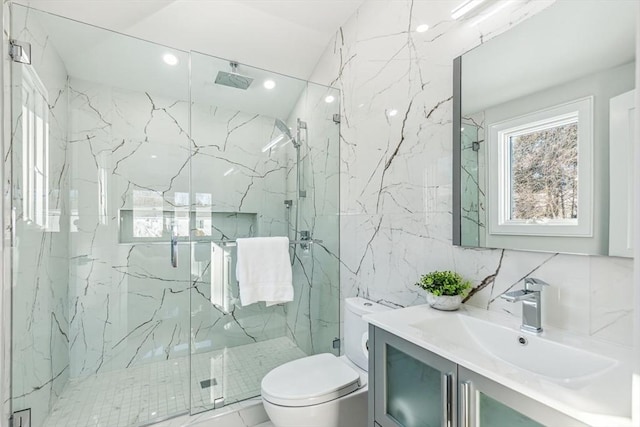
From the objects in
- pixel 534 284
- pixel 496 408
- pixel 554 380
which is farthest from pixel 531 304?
pixel 496 408

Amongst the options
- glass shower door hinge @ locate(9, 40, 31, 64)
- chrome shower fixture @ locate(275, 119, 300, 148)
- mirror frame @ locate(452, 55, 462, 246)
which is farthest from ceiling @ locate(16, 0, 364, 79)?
mirror frame @ locate(452, 55, 462, 246)

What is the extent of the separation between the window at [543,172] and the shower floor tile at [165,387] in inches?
65.8

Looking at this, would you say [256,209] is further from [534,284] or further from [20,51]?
[534,284]

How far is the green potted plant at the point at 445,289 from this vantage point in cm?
125

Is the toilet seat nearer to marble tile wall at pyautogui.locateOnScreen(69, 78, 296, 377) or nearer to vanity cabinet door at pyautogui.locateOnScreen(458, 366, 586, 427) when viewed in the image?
marble tile wall at pyautogui.locateOnScreen(69, 78, 296, 377)

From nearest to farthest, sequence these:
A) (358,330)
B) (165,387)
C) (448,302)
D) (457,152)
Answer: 1. (448,302)
2. (457,152)
3. (358,330)
4. (165,387)

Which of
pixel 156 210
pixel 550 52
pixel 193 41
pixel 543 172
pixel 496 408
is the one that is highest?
pixel 193 41

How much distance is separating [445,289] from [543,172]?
0.56 meters

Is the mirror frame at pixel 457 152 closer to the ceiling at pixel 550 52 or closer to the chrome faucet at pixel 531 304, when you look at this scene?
the ceiling at pixel 550 52

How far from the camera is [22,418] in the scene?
151 centimetres

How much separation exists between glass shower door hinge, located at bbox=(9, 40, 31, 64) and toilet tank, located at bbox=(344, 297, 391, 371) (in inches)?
84.0

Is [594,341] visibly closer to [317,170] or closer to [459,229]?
[459,229]

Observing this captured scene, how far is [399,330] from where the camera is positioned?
104 cm

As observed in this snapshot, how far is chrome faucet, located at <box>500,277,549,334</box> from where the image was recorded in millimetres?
990
